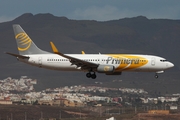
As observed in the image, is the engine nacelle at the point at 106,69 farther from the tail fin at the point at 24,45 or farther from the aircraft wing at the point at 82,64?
the tail fin at the point at 24,45

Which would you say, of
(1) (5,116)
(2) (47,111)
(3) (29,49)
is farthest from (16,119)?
(3) (29,49)

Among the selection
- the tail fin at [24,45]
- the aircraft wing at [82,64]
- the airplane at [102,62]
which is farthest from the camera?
the tail fin at [24,45]

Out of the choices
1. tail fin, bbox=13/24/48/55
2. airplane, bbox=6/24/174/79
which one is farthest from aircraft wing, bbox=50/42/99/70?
tail fin, bbox=13/24/48/55

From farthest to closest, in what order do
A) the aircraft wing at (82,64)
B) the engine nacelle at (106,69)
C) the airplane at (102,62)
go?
the airplane at (102,62), the engine nacelle at (106,69), the aircraft wing at (82,64)

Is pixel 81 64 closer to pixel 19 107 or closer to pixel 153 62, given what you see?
pixel 153 62

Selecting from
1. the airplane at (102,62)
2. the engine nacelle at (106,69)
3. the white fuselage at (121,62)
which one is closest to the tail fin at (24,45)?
the airplane at (102,62)

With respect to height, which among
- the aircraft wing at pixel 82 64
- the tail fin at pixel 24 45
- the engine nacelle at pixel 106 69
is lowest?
the engine nacelle at pixel 106 69

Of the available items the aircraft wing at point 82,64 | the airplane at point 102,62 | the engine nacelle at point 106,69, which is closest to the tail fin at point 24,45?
the airplane at point 102,62

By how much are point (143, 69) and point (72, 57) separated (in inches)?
423

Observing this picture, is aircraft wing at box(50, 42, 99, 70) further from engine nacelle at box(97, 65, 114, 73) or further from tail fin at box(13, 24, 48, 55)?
tail fin at box(13, 24, 48, 55)

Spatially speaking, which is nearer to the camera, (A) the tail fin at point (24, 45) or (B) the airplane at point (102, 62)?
(B) the airplane at point (102, 62)

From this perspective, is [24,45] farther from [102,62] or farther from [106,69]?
[106,69]

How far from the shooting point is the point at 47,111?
521 feet

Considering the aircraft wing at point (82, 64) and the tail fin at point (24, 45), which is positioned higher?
the tail fin at point (24, 45)
